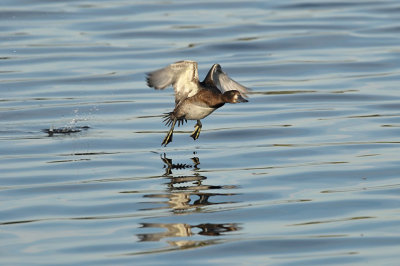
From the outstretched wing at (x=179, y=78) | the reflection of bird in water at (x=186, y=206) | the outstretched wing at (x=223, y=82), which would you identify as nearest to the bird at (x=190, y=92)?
the outstretched wing at (x=179, y=78)

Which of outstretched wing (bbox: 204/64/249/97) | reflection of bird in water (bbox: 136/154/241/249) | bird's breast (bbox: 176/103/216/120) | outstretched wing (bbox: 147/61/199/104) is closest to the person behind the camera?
reflection of bird in water (bbox: 136/154/241/249)

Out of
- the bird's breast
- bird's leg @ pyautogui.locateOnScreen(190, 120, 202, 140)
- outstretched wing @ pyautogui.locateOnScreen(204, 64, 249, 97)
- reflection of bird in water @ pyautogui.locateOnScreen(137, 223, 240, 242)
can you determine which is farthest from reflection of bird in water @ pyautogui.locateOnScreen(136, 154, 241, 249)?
outstretched wing @ pyautogui.locateOnScreen(204, 64, 249, 97)

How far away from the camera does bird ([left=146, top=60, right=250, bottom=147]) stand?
36.3 ft

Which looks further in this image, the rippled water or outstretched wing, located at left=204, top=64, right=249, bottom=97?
outstretched wing, located at left=204, top=64, right=249, bottom=97

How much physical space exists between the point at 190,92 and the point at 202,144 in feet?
2.46

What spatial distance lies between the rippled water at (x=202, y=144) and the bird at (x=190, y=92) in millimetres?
431

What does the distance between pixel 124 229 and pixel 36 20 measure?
13349 millimetres

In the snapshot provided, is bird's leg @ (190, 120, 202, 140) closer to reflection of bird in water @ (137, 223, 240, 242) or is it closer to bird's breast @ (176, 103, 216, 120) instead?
bird's breast @ (176, 103, 216, 120)

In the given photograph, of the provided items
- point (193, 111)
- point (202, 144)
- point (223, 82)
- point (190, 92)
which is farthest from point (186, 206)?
point (223, 82)

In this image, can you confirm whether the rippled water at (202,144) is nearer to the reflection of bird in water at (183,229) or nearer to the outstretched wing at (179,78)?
the reflection of bird in water at (183,229)

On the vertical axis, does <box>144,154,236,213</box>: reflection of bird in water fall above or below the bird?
below

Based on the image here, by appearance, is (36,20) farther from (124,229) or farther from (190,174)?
(124,229)

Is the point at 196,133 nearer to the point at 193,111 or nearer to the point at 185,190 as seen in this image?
the point at 193,111

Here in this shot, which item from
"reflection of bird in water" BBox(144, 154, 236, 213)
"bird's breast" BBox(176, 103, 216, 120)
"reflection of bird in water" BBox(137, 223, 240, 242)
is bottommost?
"reflection of bird in water" BBox(137, 223, 240, 242)
